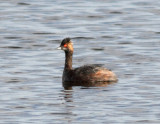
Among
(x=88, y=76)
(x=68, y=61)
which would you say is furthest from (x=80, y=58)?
(x=88, y=76)

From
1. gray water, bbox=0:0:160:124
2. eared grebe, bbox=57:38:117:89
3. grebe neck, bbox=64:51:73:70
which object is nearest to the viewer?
gray water, bbox=0:0:160:124

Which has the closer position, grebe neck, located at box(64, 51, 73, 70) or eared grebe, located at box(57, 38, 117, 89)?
eared grebe, located at box(57, 38, 117, 89)

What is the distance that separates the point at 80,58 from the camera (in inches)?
957

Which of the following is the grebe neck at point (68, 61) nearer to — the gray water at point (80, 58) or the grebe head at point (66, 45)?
the grebe head at point (66, 45)

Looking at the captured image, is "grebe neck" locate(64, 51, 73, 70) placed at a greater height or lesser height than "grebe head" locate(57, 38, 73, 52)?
lesser

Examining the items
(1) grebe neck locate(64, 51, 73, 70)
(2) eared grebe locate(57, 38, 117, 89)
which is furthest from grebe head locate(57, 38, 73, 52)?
(2) eared grebe locate(57, 38, 117, 89)

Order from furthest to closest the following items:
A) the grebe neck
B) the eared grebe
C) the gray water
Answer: the grebe neck, the eared grebe, the gray water

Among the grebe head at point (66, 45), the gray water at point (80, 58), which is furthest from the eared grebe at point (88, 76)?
the grebe head at point (66, 45)

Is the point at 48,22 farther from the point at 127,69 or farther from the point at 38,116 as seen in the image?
the point at 38,116

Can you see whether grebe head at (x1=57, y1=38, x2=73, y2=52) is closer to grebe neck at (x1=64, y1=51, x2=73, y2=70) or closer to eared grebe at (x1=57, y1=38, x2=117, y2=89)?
grebe neck at (x1=64, y1=51, x2=73, y2=70)

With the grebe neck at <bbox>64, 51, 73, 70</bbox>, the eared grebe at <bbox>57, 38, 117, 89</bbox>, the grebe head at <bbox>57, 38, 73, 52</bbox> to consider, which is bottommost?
the eared grebe at <bbox>57, 38, 117, 89</bbox>

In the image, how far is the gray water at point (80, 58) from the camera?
17031mm

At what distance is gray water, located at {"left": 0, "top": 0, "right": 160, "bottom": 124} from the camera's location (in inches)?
671

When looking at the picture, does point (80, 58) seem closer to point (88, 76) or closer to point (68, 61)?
point (68, 61)
